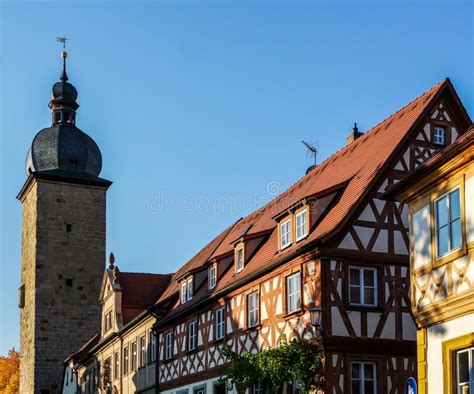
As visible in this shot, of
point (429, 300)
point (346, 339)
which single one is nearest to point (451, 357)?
point (429, 300)

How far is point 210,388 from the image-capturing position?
107 feet

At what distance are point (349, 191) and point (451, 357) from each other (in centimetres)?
1026

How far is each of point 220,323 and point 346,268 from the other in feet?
26.2

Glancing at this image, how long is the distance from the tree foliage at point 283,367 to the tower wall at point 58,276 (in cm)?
3702

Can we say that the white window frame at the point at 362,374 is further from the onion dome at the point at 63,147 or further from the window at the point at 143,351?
the onion dome at the point at 63,147

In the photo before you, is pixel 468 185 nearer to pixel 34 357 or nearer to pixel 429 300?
pixel 429 300

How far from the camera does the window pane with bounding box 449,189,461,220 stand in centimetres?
1775

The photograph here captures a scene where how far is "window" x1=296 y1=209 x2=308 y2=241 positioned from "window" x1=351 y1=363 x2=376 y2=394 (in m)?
4.05

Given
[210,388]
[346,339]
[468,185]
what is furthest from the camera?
[210,388]

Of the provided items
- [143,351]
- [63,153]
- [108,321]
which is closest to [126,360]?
[143,351]

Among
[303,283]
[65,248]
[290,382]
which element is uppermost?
[65,248]

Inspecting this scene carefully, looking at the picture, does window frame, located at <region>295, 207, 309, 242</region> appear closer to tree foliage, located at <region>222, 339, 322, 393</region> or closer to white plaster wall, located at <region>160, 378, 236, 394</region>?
tree foliage, located at <region>222, 339, 322, 393</region>

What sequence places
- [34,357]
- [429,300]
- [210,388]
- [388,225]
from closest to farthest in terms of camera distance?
1. [429,300]
2. [388,225]
3. [210,388]
4. [34,357]

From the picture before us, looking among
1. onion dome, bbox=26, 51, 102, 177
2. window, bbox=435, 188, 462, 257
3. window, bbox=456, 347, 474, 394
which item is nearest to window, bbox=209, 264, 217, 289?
window, bbox=435, 188, 462, 257
